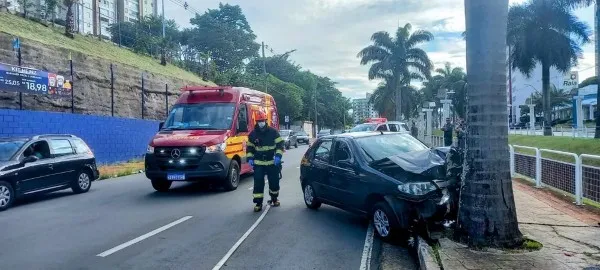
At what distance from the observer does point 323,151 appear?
28.3 feet

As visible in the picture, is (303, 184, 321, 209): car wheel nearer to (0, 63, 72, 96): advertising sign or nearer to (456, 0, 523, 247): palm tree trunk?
(456, 0, 523, 247): palm tree trunk

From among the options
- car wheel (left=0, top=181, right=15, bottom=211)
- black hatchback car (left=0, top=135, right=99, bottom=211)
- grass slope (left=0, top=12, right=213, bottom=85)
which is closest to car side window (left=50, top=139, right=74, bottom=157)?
black hatchback car (left=0, top=135, right=99, bottom=211)

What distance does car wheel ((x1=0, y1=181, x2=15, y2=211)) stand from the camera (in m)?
9.39

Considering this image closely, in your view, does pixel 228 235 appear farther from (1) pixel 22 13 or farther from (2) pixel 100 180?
(1) pixel 22 13

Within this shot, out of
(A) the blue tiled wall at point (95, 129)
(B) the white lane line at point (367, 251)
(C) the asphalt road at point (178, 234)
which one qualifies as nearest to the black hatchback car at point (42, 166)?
(C) the asphalt road at point (178, 234)

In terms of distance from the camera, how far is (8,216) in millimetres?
8812

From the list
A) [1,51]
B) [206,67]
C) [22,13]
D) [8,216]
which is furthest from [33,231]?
[206,67]

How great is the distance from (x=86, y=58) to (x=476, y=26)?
2300cm

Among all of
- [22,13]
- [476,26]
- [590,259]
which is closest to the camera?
[590,259]

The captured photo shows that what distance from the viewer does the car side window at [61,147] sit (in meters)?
11.2

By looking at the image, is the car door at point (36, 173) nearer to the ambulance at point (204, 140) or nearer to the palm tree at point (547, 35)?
the ambulance at point (204, 140)

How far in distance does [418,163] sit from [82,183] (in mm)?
9100

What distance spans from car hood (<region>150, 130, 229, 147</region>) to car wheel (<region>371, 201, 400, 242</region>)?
5114mm

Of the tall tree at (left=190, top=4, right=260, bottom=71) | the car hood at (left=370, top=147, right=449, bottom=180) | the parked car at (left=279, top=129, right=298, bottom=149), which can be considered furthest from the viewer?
the tall tree at (left=190, top=4, right=260, bottom=71)
